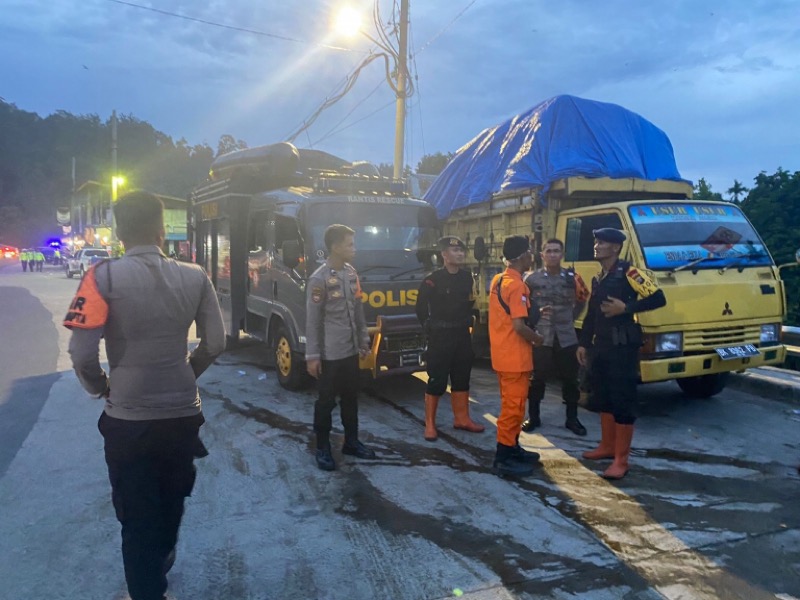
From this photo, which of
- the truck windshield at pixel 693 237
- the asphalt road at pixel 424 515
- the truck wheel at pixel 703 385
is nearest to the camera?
the asphalt road at pixel 424 515

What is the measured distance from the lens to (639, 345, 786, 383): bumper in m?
5.56

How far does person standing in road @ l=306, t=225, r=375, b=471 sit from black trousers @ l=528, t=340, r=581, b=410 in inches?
71.5

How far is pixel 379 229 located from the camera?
7.14 meters

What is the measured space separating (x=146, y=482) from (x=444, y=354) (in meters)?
3.24

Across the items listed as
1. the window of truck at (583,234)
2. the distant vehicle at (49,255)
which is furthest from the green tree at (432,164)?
the window of truck at (583,234)

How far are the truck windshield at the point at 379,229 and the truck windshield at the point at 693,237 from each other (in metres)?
2.47

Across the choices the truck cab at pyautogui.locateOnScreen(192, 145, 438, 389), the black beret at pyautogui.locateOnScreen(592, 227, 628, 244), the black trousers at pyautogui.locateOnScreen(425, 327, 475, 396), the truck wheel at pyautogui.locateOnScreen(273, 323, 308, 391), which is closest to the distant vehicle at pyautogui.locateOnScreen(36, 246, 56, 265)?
the truck cab at pyautogui.locateOnScreen(192, 145, 438, 389)

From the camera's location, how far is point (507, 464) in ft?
15.0

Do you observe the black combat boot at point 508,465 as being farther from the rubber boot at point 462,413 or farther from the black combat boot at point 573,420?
the black combat boot at point 573,420

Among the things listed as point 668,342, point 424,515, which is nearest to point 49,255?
point 668,342

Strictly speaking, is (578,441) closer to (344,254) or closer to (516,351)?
(516,351)

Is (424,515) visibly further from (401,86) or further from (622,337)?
(401,86)

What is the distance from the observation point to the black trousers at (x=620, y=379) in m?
4.54

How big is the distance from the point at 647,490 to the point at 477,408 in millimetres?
2424
